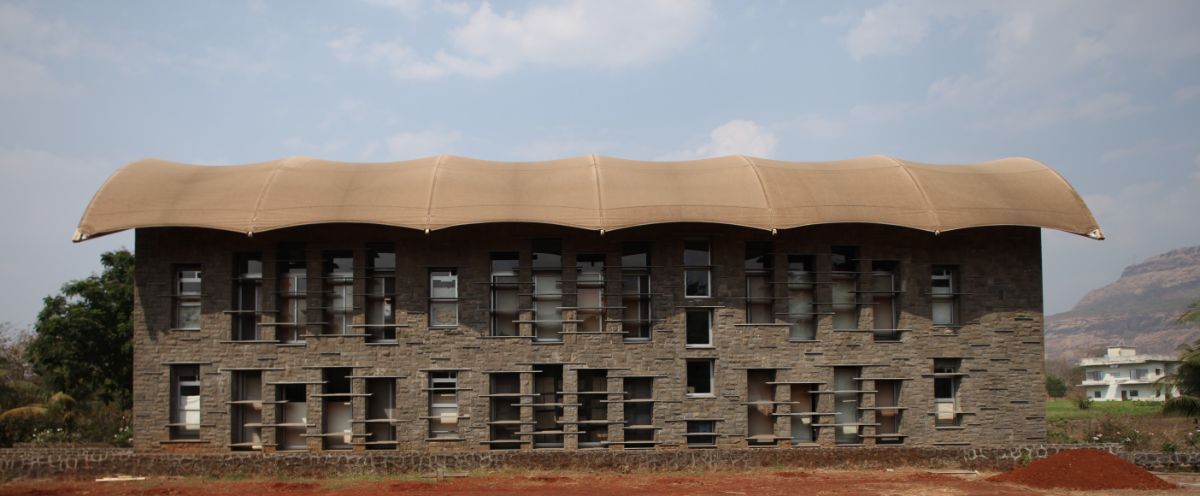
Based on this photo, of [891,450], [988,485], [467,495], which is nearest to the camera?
[467,495]

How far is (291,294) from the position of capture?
88.9ft

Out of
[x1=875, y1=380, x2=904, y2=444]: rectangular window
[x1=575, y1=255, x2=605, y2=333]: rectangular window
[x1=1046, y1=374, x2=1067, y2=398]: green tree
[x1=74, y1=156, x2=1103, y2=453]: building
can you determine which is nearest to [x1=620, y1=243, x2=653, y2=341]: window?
[x1=74, y1=156, x2=1103, y2=453]: building

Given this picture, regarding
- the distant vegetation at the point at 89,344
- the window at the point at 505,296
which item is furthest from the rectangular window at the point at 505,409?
the distant vegetation at the point at 89,344

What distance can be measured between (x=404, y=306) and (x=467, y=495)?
7.11 meters

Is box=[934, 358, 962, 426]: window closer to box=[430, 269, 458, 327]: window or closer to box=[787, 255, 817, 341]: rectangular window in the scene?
box=[787, 255, 817, 341]: rectangular window

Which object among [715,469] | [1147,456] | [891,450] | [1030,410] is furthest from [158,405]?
[1147,456]

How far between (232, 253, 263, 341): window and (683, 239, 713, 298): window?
11447 millimetres

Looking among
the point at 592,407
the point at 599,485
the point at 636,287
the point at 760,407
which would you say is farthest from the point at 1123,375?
the point at 599,485

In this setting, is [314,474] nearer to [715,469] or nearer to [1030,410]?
[715,469]

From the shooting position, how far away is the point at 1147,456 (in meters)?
25.3

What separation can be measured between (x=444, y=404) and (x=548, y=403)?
2765mm

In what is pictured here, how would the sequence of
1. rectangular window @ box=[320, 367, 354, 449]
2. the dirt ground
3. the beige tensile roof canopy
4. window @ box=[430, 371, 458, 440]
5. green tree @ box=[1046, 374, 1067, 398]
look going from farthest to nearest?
green tree @ box=[1046, 374, 1067, 398]
rectangular window @ box=[320, 367, 354, 449]
window @ box=[430, 371, 458, 440]
the beige tensile roof canopy
the dirt ground

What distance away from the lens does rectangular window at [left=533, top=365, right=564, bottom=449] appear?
87.9ft

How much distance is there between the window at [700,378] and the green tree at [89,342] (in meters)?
26.9
